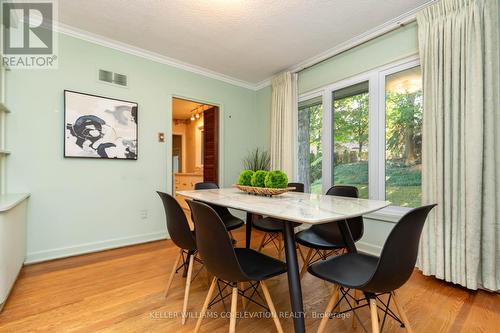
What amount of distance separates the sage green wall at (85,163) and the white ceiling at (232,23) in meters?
0.37

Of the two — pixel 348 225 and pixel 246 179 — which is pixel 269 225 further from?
pixel 348 225

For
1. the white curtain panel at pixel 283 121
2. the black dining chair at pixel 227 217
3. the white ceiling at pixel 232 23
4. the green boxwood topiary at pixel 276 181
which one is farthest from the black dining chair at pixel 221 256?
the white curtain panel at pixel 283 121

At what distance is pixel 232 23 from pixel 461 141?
101 inches

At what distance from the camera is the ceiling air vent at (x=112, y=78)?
9.91 feet

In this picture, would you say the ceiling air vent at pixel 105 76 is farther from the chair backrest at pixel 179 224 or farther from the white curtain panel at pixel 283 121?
the white curtain panel at pixel 283 121

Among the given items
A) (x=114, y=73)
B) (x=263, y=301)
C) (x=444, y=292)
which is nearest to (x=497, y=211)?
(x=444, y=292)

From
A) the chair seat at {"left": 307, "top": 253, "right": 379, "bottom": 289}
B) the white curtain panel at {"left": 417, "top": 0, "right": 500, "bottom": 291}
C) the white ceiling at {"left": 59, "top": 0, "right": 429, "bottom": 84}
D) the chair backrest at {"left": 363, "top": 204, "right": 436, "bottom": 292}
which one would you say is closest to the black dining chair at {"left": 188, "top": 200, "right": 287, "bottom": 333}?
the chair seat at {"left": 307, "top": 253, "right": 379, "bottom": 289}

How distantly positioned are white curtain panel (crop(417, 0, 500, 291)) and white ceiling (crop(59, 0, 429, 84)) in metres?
0.48

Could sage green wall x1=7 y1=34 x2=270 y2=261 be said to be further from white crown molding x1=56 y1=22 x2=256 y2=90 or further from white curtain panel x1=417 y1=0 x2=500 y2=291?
white curtain panel x1=417 y1=0 x2=500 y2=291

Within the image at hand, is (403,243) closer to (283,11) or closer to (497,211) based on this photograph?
(497,211)

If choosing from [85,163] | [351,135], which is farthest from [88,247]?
[351,135]

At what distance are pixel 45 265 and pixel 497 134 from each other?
177 inches

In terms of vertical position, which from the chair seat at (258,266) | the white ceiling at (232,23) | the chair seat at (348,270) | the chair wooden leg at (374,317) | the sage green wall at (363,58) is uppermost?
the white ceiling at (232,23)

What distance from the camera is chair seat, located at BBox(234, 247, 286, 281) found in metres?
1.26
